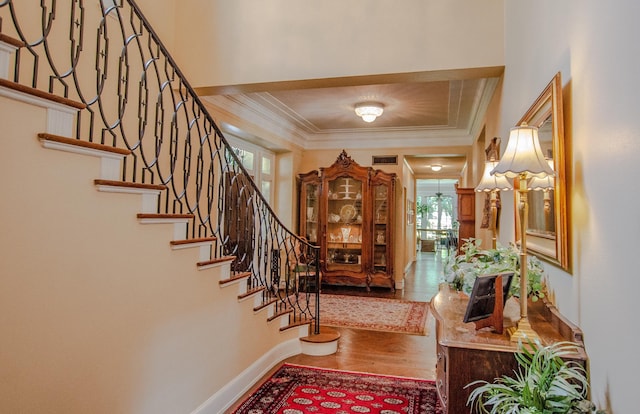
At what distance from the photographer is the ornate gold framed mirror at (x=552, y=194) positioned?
5.51ft

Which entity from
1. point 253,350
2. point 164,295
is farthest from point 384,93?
point 164,295

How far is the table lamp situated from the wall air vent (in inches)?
222

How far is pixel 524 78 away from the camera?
8.21ft

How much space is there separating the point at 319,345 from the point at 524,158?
270 cm

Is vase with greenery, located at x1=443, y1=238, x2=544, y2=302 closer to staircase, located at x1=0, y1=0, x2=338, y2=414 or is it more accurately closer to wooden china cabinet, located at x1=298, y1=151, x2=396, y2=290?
staircase, located at x1=0, y1=0, x2=338, y2=414

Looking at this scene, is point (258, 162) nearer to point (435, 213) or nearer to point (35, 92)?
point (35, 92)

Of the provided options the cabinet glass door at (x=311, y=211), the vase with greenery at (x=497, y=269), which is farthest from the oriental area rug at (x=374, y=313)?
the vase with greenery at (x=497, y=269)

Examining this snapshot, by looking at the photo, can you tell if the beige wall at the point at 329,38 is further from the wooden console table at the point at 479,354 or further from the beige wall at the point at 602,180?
the wooden console table at the point at 479,354

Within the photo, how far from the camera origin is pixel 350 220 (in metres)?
7.20

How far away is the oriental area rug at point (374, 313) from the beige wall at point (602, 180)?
3.00 m

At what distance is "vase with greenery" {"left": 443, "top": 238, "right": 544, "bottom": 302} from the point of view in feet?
6.37

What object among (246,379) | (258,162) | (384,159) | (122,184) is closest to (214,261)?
(122,184)

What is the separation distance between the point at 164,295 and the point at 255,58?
2.39 meters

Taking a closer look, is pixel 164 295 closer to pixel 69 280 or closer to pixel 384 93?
pixel 69 280
